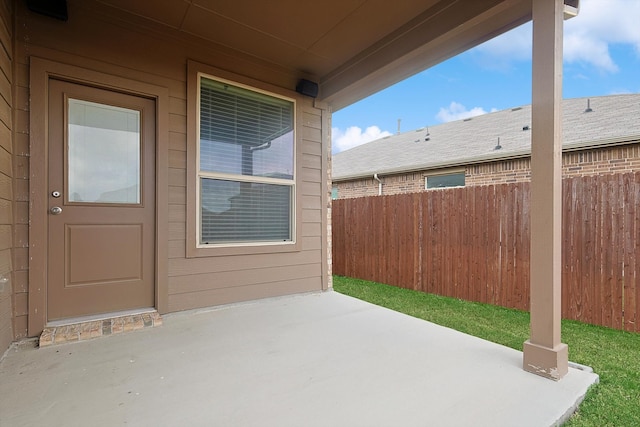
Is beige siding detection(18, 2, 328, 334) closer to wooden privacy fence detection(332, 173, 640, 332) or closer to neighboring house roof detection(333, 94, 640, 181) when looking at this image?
wooden privacy fence detection(332, 173, 640, 332)

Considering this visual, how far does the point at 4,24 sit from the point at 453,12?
336 centimetres

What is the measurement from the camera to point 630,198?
118 inches

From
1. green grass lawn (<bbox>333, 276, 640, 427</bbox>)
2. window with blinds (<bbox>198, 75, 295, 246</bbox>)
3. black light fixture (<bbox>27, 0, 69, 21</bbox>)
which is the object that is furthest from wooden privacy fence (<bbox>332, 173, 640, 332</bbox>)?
black light fixture (<bbox>27, 0, 69, 21</bbox>)

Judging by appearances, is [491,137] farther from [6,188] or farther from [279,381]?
[6,188]

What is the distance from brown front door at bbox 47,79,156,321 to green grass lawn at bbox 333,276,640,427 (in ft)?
9.50

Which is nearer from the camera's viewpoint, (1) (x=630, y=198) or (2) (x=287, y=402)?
(2) (x=287, y=402)

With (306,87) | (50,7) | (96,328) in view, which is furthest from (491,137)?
(96,328)

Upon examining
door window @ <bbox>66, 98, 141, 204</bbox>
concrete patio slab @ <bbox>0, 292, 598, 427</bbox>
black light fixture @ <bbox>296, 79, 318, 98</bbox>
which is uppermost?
black light fixture @ <bbox>296, 79, 318, 98</bbox>

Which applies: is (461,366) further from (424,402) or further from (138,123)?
(138,123)

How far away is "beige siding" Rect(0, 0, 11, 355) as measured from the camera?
2.11 m

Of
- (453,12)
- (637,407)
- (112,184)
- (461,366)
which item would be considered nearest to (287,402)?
(461,366)

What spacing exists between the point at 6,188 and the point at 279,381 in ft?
7.74

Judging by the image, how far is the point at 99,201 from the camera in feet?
8.84

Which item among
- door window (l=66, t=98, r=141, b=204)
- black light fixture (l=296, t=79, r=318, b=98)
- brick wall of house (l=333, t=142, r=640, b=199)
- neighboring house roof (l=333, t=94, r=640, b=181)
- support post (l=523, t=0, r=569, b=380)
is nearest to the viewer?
support post (l=523, t=0, r=569, b=380)
